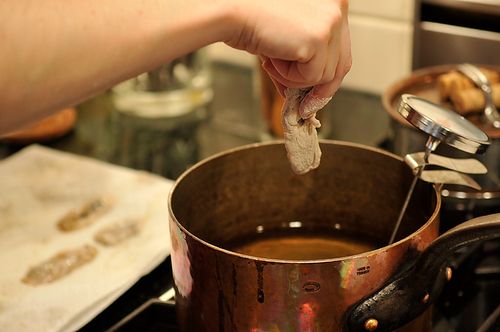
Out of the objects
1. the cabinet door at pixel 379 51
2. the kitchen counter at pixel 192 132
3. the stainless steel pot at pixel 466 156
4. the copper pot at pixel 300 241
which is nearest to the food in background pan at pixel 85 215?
the kitchen counter at pixel 192 132

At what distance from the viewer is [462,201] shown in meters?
0.74

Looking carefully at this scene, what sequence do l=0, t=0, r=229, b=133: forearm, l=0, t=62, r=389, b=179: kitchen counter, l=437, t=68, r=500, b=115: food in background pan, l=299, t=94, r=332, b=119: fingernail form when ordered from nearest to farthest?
l=0, t=0, r=229, b=133: forearm → l=299, t=94, r=332, b=119: fingernail → l=437, t=68, r=500, b=115: food in background pan → l=0, t=62, r=389, b=179: kitchen counter

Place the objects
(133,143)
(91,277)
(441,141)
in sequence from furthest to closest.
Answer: (133,143), (91,277), (441,141)

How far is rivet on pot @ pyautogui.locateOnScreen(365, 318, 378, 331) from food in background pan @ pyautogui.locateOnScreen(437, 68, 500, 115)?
0.35m

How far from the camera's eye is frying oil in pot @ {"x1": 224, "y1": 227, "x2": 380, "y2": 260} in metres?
0.67

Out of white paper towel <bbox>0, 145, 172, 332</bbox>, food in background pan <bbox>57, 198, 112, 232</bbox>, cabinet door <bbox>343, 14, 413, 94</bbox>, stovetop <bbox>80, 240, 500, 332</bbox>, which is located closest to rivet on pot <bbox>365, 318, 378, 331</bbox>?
stovetop <bbox>80, 240, 500, 332</bbox>

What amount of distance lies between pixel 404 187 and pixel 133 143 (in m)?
0.53

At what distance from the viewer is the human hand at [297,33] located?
483 millimetres

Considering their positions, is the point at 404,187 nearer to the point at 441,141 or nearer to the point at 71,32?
the point at 441,141

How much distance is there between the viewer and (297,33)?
1.58 ft

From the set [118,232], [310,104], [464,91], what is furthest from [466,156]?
[118,232]

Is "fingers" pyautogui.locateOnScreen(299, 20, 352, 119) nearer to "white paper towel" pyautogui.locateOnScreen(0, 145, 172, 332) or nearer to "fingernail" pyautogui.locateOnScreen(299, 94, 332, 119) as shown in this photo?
"fingernail" pyautogui.locateOnScreen(299, 94, 332, 119)

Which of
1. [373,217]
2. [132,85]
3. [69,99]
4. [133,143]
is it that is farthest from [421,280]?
[132,85]

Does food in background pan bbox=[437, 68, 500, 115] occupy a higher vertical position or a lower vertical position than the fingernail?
lower
